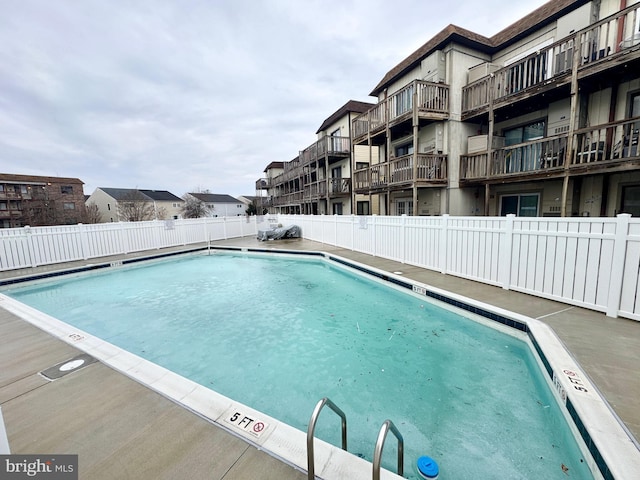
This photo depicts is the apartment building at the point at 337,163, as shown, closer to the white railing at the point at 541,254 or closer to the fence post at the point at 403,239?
the fence post at the point at 403,239

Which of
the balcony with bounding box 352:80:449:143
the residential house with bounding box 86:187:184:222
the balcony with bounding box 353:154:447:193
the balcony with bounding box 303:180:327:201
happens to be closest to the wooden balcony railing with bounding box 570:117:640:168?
the balcony with bounding box 353:154:447:193

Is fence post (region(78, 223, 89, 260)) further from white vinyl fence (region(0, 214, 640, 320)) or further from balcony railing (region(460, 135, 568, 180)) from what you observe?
balcony railing (region(460, 135, 568, 180))

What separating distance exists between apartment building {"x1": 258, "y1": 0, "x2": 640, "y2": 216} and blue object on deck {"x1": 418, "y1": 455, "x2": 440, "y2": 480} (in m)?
8.62

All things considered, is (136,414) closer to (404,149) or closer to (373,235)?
Result: (373,235)

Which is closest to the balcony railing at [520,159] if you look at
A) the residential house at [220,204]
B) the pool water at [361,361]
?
the pool water at [361,361]

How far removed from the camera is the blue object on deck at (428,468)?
2010 mm

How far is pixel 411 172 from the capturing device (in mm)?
10742

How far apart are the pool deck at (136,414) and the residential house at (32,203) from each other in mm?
36951

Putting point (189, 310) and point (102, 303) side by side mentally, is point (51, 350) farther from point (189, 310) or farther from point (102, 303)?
point (102, 303)

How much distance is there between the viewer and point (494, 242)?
5.52 m

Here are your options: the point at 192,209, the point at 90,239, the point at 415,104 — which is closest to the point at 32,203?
the point at 192,209

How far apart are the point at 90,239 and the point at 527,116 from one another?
58.9 feet

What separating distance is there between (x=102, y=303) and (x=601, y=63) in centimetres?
1434

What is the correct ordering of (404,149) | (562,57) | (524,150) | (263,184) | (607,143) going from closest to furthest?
(607,143) → (562,57) → (524,150) → (404,149) → (263,184)
